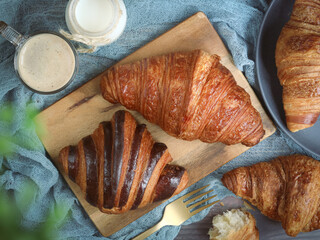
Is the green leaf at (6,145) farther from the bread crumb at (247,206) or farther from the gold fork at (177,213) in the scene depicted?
the bread crumb at (247,206)

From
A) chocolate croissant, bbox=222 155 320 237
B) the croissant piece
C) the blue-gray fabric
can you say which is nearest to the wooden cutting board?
the blue-gray fabric

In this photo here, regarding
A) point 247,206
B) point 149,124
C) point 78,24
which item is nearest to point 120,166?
point 149,124

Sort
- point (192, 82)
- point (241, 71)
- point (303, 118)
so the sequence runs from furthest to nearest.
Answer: point (241, 71) < point (303, 118) < point (192, 82)

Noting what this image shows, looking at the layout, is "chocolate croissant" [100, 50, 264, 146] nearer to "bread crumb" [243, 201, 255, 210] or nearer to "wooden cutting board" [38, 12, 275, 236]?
"wooden cutting board" [38, 12, 275, 236]

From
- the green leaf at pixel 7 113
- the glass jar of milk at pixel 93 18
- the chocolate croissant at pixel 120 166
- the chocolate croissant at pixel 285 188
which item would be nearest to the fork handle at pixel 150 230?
the chocolate croissant at pixel 120 166

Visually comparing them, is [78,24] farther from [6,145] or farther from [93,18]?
[6,145]

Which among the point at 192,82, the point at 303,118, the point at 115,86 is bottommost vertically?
the point at 303,118

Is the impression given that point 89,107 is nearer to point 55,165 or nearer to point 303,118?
point 55,165

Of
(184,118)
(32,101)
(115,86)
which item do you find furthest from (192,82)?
(32,101)
